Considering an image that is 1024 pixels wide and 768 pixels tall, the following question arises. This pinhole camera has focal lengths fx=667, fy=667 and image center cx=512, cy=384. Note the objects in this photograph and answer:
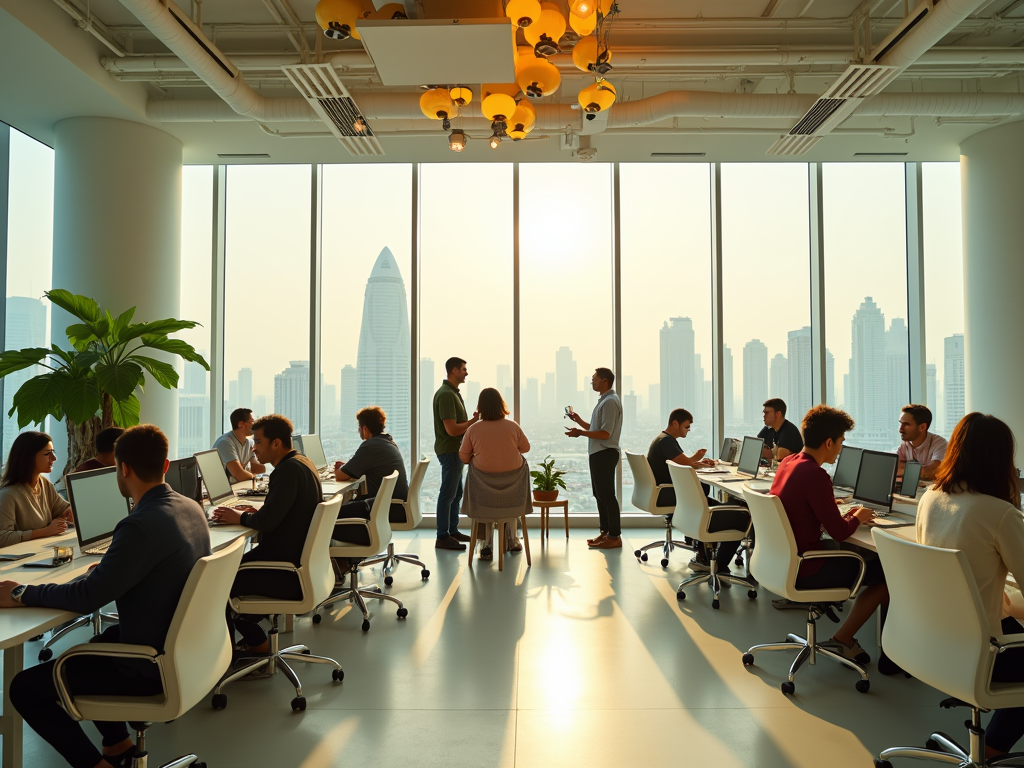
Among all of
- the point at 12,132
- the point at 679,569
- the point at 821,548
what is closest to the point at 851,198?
the point at 679,569

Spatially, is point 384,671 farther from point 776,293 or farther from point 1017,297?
point 1017,297

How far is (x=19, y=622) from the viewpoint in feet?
7.32

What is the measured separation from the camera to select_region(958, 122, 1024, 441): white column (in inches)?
269

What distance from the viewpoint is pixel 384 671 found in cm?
369

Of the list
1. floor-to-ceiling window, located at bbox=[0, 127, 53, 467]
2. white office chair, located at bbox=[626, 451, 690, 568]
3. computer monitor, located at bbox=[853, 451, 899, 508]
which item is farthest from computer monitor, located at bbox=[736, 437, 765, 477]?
floor-to-ceiling window, located at bbox=[0, 127, 53, 467]

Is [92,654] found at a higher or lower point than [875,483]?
lower

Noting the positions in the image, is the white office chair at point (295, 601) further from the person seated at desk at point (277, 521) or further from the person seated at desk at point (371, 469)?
the person seated at desk at point (371, 469)

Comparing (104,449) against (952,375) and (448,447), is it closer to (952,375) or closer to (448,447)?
(448,447)

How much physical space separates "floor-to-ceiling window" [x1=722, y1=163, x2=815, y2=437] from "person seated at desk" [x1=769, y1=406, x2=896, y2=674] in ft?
14.7

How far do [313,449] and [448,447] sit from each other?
1.36m

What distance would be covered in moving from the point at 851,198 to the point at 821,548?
236 inches

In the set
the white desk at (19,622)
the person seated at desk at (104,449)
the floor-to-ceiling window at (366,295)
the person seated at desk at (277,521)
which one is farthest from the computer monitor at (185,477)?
the floor-to-ceiling window at (366,295)

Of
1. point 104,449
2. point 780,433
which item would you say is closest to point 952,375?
point 780,433

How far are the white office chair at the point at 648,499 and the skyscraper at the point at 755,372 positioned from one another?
8.35 ft
